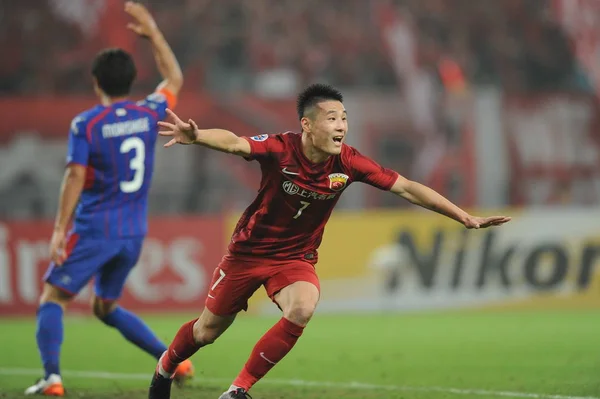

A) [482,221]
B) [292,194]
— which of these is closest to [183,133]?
[292,194]

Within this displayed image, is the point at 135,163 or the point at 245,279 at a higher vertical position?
the point at 135,163

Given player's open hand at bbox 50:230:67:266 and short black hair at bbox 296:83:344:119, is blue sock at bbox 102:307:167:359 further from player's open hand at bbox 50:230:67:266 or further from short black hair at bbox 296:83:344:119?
short black hair at bbox 296:83:344:119

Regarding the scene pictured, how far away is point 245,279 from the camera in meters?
5.75

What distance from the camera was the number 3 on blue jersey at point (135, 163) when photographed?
6980 mm

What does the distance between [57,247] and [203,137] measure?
1.84 metres

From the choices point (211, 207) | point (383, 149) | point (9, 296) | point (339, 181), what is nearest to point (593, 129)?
point (383, 149)

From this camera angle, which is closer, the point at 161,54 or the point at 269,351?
the point at 269,351

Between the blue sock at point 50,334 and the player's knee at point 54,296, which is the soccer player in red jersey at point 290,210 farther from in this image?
the player's knee at point 54,296

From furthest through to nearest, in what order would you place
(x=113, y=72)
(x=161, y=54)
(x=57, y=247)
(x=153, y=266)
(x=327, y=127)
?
(x=153, y=266)
(x=161, y=54)
(x=113, y=72)
(x=57, y=247)
(x=327, y=127)

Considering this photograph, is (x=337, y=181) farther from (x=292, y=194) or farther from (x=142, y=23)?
(x=142, y=23)

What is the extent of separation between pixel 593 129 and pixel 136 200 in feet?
52.6

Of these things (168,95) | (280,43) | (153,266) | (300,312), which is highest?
(280,43)

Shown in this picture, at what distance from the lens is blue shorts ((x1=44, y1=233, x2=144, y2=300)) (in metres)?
6.82

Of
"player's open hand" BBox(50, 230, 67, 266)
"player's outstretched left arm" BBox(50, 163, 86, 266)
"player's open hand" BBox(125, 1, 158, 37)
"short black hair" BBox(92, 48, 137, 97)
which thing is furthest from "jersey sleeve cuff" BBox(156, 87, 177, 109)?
"player's open hand" BBox(50, 230, 67, 266)
